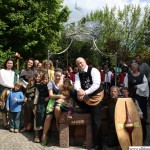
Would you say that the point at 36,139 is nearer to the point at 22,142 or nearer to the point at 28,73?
the point at 22,142

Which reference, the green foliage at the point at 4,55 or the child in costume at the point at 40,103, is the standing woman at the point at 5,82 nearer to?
the child in costume at the point at 40,103

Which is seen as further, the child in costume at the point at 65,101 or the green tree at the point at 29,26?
the green tree at the point at 29,26

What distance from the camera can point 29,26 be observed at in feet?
59.8

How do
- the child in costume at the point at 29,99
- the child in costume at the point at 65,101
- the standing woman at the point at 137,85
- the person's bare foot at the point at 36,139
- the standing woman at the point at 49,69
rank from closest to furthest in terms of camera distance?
the child in costume at the point at 65,101 < the person's bare foot at the point at 36,139 < the standing woman at the point at 137,85 < the child in costume at the point at 29,99 < the standing woman at the point at 49,69

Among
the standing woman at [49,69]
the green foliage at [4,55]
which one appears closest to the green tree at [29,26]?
the green foliage at [4,55]

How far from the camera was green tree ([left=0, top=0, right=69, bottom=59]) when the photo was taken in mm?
18078

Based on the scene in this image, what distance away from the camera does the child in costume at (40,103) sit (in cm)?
633

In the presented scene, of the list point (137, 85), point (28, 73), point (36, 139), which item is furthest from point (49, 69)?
point (137, 85)

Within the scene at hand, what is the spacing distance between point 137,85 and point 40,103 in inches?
81.9

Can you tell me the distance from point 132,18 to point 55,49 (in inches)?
696

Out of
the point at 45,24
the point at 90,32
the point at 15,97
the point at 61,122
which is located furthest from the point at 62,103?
the point at 45,24

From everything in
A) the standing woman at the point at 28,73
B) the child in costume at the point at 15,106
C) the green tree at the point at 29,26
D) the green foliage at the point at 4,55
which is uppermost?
the green tree at the point at 29,26

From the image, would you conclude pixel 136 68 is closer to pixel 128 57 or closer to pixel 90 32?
pixel 90 32

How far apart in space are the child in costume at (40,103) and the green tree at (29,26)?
11.8 m
